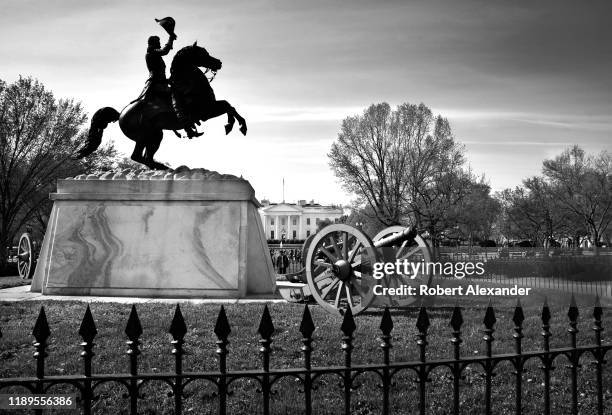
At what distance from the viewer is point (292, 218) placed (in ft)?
439

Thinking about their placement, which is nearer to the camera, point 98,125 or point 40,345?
point 40,345

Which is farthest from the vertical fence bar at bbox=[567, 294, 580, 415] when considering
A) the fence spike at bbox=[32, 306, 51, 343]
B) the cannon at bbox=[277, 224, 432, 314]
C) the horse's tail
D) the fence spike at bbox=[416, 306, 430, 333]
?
the horse's tail

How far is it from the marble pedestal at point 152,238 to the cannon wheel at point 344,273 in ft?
7.56

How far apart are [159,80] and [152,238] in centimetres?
326

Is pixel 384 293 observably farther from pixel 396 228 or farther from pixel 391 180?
pixel 391 180

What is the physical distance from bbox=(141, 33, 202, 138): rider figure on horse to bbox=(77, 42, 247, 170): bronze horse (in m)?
0.12

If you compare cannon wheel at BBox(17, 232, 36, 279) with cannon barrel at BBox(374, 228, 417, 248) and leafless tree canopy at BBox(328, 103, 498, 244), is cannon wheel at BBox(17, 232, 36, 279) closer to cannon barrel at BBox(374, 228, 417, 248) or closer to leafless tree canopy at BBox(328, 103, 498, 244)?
cannon barrel at BBox(374, 228, 417, 248)

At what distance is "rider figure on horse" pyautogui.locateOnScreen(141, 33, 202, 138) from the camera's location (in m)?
10.5

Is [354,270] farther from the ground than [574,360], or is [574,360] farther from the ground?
[354,270]

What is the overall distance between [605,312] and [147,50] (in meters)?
10.1

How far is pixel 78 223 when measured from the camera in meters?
10.8

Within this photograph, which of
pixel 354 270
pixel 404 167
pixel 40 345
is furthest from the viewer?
pixel 404 167

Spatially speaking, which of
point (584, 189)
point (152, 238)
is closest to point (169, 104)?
point (152, 238)

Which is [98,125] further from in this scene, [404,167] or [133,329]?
[404,167]
